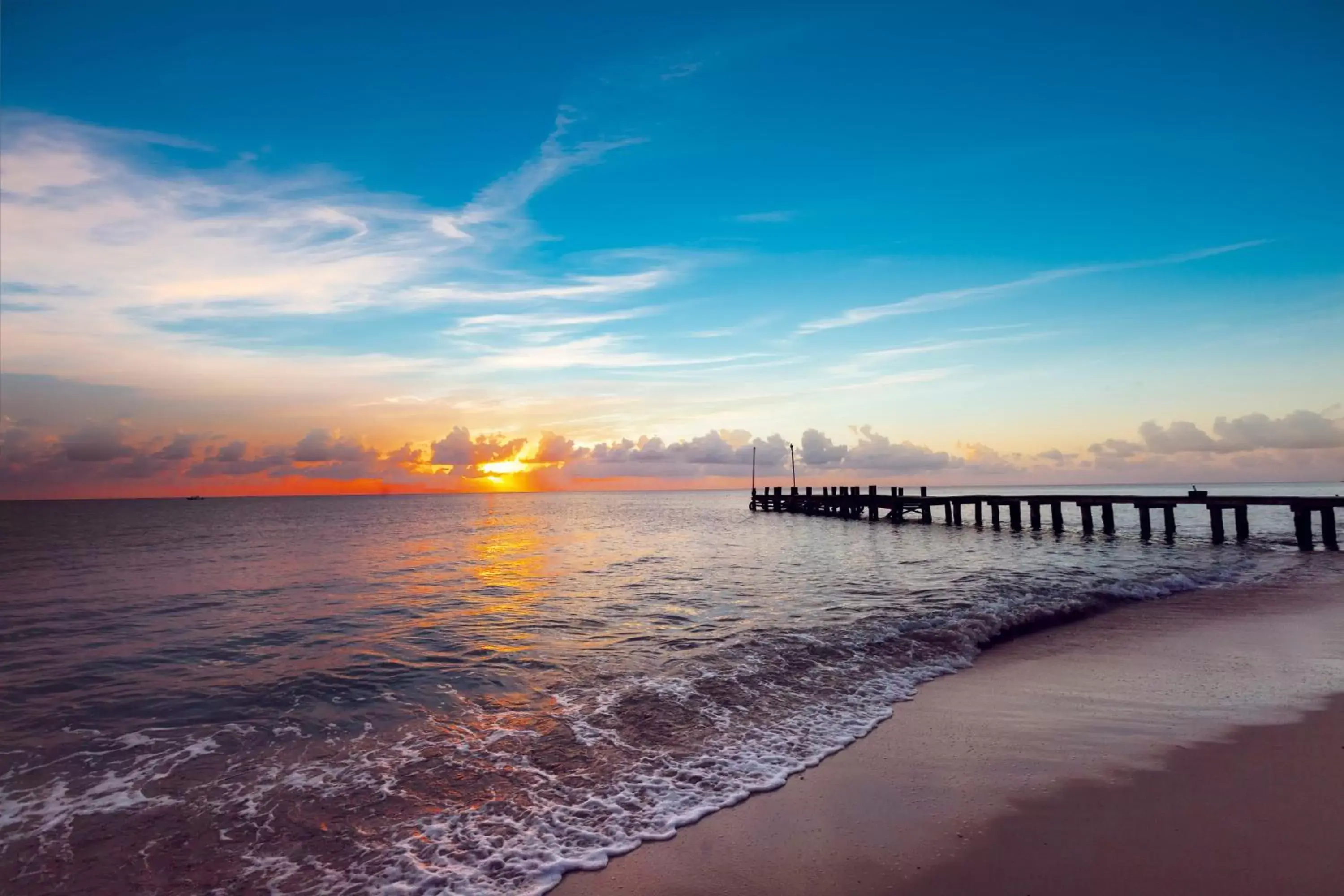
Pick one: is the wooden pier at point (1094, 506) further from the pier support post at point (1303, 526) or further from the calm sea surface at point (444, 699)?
the calm sea surface at point (444, 699)

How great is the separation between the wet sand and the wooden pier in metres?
22.2

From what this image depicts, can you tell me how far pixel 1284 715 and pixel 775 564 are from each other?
54.9 feet

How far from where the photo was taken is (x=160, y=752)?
7.31 m

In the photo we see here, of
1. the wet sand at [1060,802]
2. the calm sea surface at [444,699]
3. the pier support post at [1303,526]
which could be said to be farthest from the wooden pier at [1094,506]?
the wet sand at [1060,802]

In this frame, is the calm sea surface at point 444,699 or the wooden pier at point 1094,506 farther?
the wooden pier at point 1094,506

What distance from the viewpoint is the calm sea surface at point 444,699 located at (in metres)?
5.21

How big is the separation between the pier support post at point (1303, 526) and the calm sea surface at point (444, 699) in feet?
10.3

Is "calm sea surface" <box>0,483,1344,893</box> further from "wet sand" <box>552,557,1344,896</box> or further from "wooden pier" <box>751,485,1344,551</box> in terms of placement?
"wooden pier" <box>751,485,1344,551</box>

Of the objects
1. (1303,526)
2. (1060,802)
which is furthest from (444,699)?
(1303,526)

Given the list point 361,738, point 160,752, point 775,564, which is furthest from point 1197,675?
point 775,564

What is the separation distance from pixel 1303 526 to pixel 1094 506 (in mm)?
16595

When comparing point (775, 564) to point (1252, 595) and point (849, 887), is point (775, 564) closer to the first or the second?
point (1252, 595)

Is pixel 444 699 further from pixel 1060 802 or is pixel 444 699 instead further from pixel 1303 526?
pixel 1303 526

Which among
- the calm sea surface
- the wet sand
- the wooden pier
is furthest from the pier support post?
the wet sand
